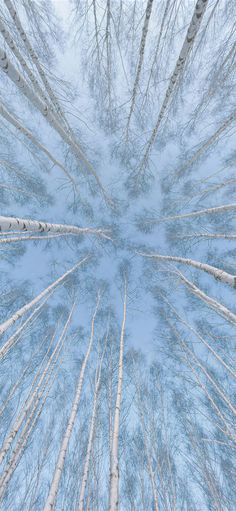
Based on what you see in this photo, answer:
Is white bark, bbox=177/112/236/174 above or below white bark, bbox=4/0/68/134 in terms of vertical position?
below

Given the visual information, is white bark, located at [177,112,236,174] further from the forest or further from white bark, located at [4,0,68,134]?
white bark, located at [4,0,68,134]

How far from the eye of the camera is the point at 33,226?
9.48 feet

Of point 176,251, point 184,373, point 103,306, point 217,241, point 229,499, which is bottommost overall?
point 229,499

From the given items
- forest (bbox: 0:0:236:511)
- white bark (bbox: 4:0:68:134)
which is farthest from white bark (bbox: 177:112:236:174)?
white bark (bbox: 4:0:68:134)

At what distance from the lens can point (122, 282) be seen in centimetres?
1072

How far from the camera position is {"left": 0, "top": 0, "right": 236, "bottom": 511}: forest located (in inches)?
219

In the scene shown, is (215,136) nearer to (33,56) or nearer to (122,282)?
(33,56)

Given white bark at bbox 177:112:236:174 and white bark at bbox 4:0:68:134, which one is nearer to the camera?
white bark at bbox 4:0:68:134

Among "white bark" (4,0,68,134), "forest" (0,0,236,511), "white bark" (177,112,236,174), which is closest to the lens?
"white bark" (4,0,68,134)

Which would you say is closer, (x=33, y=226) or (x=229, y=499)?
(x=33, y=226)

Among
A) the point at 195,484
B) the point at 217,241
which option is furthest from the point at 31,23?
Result: the point at 195,484

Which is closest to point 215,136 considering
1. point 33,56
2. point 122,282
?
point 33,56

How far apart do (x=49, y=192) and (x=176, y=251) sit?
21.1 feet

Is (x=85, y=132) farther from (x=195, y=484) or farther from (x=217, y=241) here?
(x=195, y=484)
